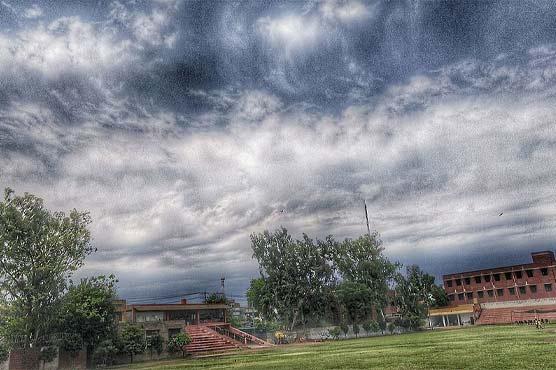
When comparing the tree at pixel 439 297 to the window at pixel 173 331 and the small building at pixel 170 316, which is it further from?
the window at pixel 173 331

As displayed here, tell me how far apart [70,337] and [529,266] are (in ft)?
268

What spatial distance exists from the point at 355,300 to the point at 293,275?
10.9 metres

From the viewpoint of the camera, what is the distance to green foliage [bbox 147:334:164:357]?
4356cm

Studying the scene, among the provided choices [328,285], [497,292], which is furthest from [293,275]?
[497,292]

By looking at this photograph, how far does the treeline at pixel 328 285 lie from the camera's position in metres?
65.7

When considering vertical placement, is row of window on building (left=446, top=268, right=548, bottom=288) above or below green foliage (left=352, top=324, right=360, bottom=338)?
above

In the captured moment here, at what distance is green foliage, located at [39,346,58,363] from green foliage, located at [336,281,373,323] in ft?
143

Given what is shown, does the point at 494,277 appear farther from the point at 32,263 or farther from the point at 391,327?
the point at 32,263

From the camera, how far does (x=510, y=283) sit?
83938 millimetres

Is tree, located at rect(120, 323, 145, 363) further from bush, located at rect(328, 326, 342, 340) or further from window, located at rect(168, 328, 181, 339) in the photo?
bush, located at rect(328, 326, 342, 340)

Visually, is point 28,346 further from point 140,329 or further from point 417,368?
point 417,368

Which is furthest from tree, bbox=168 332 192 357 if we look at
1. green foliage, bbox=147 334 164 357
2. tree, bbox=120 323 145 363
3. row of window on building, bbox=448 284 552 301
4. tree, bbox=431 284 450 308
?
tree, bbox=431 284 450 308

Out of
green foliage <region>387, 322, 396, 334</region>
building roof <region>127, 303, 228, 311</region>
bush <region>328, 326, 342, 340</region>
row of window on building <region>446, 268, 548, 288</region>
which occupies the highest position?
building roof <region>127, 303, 228, 311</region>

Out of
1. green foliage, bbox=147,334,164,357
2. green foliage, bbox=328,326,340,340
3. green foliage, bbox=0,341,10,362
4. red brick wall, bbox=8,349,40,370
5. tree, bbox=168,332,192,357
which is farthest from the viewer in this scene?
green foliage, bbox=328,326,340,340
